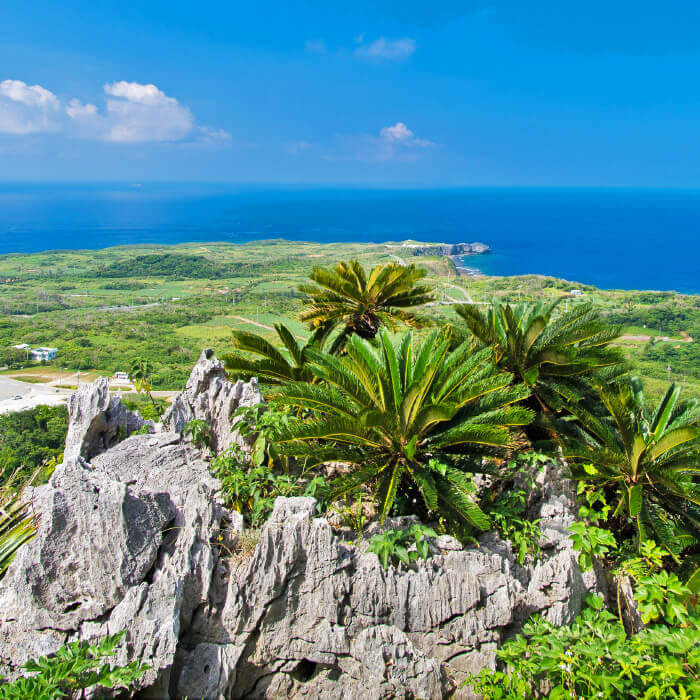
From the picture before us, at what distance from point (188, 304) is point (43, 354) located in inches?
1229

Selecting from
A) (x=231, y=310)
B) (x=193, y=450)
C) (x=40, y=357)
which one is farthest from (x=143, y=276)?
(x=193, y=450)

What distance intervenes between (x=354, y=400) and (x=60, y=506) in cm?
333

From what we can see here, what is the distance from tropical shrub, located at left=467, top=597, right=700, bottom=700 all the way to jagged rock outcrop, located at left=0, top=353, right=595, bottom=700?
786 millimetres

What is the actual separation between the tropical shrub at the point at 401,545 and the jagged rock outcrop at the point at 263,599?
0.31ft

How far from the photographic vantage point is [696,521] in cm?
607

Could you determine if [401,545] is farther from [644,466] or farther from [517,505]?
[644,466]

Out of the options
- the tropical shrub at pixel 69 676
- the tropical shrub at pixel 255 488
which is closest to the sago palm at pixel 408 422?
the tropical shrub at pixel 255 488

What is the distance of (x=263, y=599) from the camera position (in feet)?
13.4

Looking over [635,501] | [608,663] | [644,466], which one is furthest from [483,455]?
[608,663]

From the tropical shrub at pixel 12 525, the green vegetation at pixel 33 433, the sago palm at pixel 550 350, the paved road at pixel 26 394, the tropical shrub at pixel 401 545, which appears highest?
the sago palm at pixel 550 350

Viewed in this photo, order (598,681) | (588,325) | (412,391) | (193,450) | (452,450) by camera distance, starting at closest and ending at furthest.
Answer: (598,681) < (412,391) < (452,450) < (193,450) < (588,325)

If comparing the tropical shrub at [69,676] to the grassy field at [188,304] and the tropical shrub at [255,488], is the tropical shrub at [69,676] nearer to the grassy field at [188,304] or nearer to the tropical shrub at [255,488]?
the tropical shrub at [255,488]

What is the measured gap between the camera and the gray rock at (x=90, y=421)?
619 centimetres

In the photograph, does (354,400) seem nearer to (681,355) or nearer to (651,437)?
(651,437)
